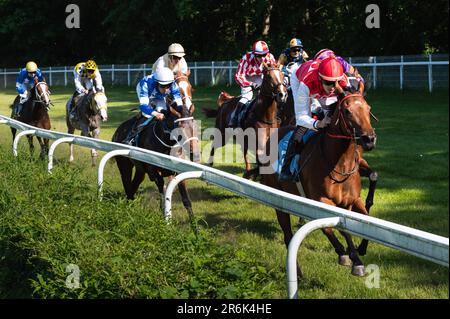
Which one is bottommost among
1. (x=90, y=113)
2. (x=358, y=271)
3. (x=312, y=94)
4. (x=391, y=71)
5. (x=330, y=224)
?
(x=358, y=271)

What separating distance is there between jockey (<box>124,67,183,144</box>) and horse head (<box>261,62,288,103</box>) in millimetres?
1256

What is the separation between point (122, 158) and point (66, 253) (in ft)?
14.4

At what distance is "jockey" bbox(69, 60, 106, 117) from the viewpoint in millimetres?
13562

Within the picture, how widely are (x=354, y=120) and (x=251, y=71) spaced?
5831 mm

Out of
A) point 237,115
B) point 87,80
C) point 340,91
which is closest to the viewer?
point 340,91

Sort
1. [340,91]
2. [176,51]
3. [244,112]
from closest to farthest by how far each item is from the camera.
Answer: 1. [340,91]
2. [176,51]
3. [244,112]

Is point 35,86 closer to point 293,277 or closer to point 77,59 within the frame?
point 293,277

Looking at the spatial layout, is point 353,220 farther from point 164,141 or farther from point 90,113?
point 90,113

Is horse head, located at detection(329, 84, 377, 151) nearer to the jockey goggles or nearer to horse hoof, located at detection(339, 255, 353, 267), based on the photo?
the jockey goggles

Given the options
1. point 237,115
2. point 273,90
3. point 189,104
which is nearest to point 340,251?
point 189,104

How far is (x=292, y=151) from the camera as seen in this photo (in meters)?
6.30

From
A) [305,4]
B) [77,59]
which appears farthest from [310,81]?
[77,59]

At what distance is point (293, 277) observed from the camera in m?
3.12

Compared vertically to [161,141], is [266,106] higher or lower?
higher
